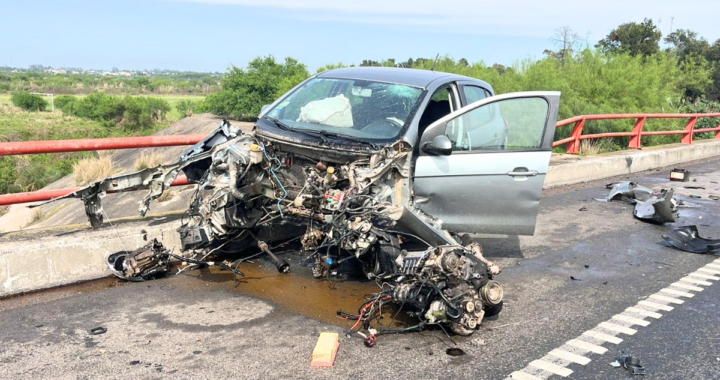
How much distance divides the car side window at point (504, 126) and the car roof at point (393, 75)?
690 mm

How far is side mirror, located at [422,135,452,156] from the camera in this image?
5.61 meters

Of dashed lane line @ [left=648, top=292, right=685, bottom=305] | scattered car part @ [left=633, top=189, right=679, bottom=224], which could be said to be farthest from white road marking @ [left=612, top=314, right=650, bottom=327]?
scattered car part @ [left=633, top=189, right=679, bottom=224]

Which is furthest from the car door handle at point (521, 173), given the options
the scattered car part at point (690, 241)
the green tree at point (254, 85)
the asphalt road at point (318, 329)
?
the green tree at point (254, 85)

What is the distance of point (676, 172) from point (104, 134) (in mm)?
52698

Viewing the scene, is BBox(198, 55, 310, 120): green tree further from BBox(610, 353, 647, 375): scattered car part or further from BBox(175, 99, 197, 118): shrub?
BBox(610, 353, 647, 375): scattered car part

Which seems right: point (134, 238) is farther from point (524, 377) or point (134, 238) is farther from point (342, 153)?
point (524, 377)

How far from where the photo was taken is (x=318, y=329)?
477 cm

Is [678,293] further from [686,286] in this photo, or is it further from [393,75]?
[393,75]

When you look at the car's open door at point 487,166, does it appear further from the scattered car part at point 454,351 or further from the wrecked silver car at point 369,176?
the scattered car part at point 454,351

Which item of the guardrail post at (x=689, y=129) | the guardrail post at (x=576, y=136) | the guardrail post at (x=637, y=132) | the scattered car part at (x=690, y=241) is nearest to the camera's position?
the scattered car part at (x=690, y=241)

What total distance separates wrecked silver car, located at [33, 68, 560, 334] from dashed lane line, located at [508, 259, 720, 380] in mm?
806

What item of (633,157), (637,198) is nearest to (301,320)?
(637,198)

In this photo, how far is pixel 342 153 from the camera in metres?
5.48

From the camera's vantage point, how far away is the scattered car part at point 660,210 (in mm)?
8742
